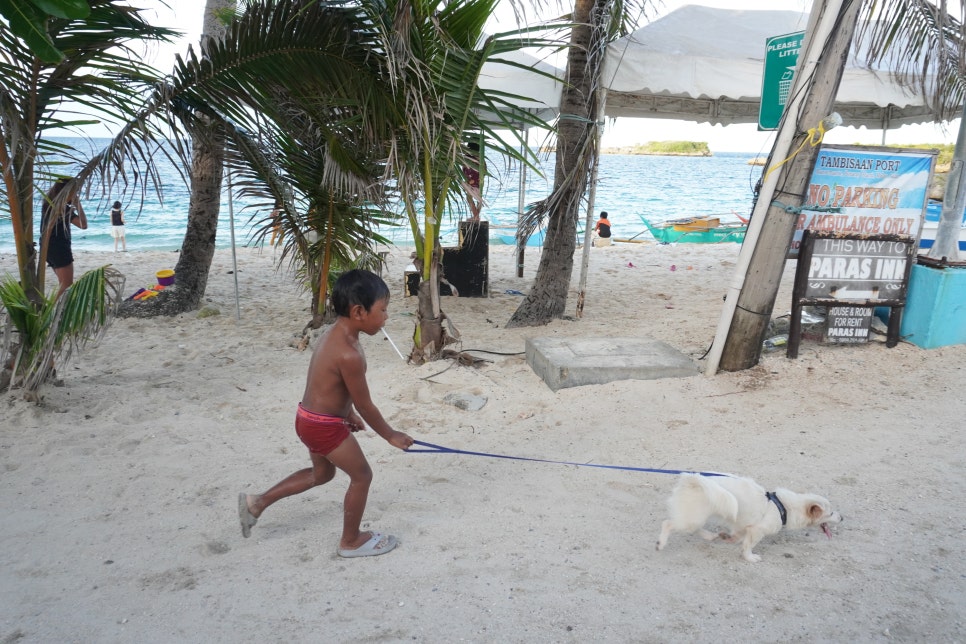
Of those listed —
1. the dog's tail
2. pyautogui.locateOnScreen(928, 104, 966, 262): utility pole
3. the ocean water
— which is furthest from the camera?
the ocean water

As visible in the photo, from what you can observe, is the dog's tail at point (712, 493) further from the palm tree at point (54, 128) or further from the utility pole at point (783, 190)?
the palm tree at point (54, 128)

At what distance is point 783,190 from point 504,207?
26.7 metres

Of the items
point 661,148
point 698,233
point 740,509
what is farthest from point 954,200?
point 661,148

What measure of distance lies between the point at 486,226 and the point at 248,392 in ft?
14.0

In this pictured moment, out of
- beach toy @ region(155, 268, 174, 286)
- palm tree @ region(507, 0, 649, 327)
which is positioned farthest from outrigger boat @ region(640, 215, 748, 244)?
beach toy @ region(155, 268, 174, 286)

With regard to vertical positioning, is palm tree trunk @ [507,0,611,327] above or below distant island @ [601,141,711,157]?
below

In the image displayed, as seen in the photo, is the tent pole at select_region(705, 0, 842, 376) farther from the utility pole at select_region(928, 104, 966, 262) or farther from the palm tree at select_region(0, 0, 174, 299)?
the palm tree at select_region(0, 0, 174, 299)

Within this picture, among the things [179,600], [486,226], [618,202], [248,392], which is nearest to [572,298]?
[486,226]

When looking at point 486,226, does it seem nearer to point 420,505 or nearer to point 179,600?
point 420,505

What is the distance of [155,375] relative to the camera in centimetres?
543

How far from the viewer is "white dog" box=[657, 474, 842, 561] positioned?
275 cm

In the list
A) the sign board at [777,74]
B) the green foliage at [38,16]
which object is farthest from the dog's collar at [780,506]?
the green foliage at [38,16]

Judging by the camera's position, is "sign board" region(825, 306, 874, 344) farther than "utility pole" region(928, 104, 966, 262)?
No

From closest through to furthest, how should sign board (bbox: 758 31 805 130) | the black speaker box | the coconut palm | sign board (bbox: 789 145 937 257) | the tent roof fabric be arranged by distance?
sign board (bbox: 789 145 937 257) < sign board (bbox: 758 31 805 130) < the coconut palm < the tent roof fabric < the black speaker box
